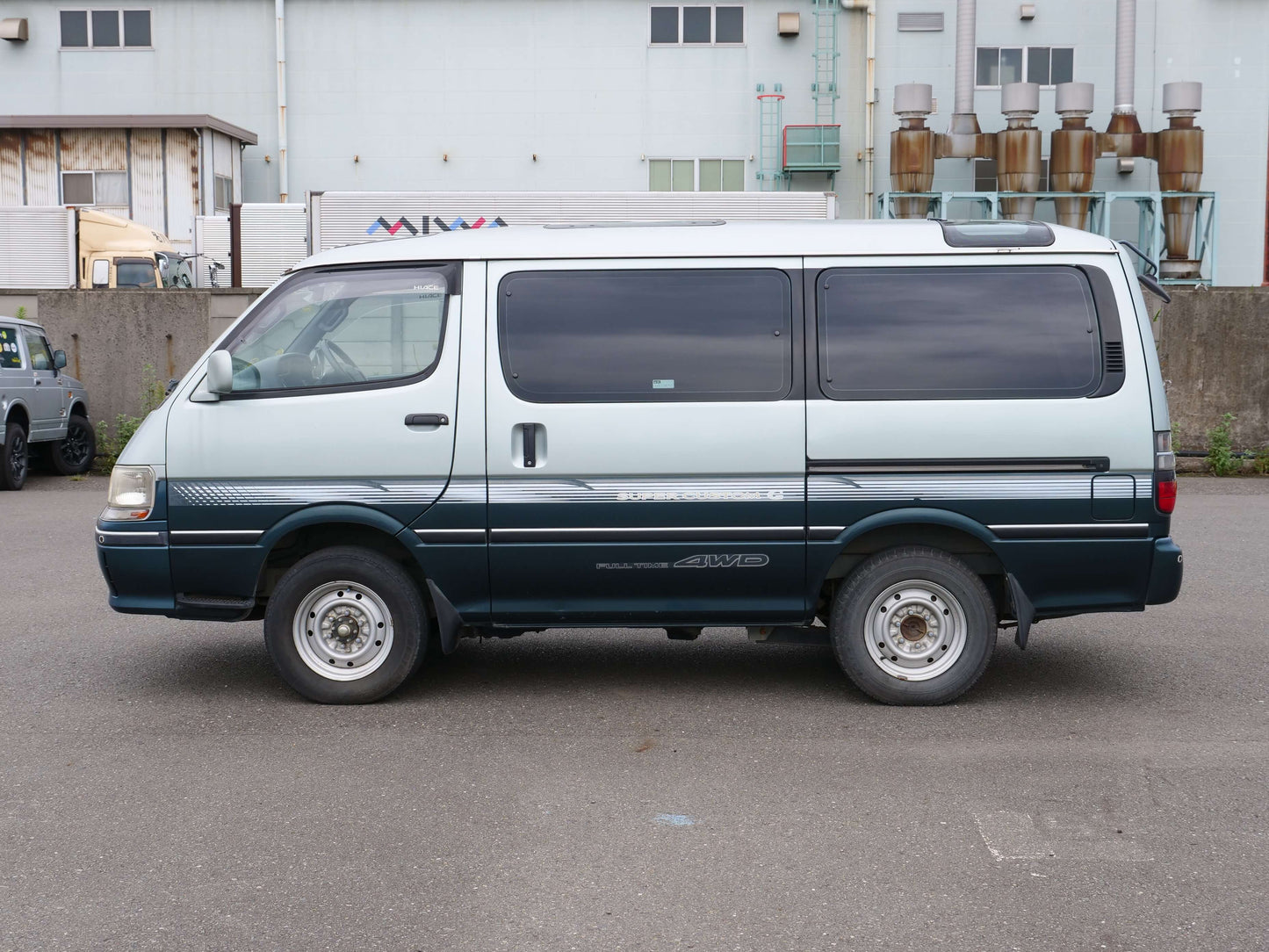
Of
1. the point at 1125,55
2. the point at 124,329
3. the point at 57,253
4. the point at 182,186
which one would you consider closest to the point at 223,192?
the point at 182,186

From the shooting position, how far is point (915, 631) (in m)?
6.29

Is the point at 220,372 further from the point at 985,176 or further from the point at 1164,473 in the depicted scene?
the point at 985,176

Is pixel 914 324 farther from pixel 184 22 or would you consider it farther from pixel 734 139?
pixel 184 22

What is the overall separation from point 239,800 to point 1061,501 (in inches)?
146

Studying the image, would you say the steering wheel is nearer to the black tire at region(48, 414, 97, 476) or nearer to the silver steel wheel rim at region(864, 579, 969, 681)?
the silver steel wheel rim at region(864, 579, 969, 681)

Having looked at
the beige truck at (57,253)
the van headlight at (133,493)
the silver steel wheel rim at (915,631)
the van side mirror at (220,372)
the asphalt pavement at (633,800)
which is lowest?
the asphalt pavement at (633,800)

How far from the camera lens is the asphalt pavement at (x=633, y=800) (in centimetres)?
394

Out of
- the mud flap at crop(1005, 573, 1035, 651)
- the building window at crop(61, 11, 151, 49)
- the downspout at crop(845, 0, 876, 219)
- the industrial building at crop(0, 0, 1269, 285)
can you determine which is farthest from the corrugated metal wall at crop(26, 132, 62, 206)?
the mud flap at crop(1005, 573, 1035, 651)

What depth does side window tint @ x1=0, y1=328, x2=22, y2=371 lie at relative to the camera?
15039mm

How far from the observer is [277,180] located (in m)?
30.0

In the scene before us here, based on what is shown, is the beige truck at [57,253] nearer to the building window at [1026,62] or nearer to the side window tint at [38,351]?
the side window tint at [38,351]

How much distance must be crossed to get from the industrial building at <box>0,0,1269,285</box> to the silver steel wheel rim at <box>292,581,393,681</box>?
2383cm

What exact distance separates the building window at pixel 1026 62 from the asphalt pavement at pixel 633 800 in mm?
24131

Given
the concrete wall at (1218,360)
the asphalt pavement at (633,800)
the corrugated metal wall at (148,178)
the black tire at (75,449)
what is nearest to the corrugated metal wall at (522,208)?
the black tire at (75,449)
